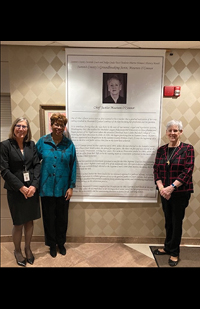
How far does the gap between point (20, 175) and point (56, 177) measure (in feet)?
1.20

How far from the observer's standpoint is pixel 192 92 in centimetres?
234

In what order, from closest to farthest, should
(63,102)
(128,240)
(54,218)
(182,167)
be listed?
1. (182,167)
2. (54,218)
3. (63,102)
4. (128,240)

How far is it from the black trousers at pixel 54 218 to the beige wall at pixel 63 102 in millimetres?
255

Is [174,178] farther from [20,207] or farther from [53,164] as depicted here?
[20,207]

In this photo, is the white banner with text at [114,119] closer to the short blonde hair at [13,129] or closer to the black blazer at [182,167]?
the black blazer at [182,167]

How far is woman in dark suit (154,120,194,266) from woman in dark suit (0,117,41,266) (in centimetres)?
127

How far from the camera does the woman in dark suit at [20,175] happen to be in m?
1.86

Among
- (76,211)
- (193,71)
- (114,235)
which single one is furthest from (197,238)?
(193,71)

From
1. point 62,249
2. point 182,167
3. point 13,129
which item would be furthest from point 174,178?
point 13,129

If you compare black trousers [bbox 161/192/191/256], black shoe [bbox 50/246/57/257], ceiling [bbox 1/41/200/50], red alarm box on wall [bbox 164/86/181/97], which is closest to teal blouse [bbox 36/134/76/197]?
black shoe [bbox 50/246/57/257]

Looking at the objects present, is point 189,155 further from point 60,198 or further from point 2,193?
point 2,193

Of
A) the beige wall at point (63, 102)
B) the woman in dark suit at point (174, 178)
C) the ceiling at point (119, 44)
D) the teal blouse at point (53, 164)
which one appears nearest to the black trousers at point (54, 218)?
the teal blouse at point (53, 164)

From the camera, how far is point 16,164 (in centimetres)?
189

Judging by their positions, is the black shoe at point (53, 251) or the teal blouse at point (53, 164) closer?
the teal blouse at point (53, 164)
